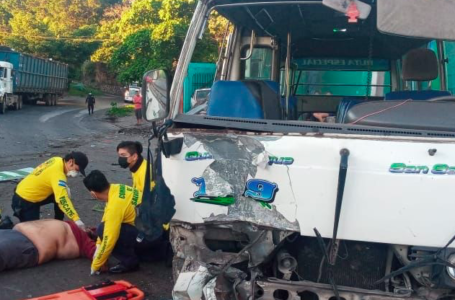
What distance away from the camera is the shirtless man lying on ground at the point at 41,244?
4.96m

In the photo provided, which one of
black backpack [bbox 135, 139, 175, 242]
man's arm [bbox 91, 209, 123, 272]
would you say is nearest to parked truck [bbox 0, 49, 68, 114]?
man's arm [bbox 91, 209, 123, 272]

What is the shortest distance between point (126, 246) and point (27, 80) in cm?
2578

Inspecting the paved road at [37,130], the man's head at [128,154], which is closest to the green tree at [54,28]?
the paved road at [37,130]

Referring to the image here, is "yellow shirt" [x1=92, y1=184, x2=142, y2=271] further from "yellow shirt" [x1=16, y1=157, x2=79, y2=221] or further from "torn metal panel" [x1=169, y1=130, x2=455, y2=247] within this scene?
"torn metal panel" [x1=169, y1=130, x2=455, y2=247]

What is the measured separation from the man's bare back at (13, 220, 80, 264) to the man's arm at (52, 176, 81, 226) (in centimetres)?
15

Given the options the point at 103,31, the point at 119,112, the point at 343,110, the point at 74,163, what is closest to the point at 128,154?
the point at 74,163

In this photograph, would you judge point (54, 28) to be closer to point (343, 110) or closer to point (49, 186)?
point (49, 186)

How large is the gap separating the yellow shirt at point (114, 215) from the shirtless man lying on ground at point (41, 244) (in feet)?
1.80

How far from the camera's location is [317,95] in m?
5.37

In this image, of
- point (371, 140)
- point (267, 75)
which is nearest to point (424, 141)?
point (371, 140)

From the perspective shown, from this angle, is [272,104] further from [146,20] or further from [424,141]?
[146,20]

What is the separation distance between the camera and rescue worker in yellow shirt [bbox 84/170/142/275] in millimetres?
4711

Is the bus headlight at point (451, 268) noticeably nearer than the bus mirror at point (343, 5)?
Yes

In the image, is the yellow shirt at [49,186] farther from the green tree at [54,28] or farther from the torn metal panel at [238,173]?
the green tree at [54,28]
